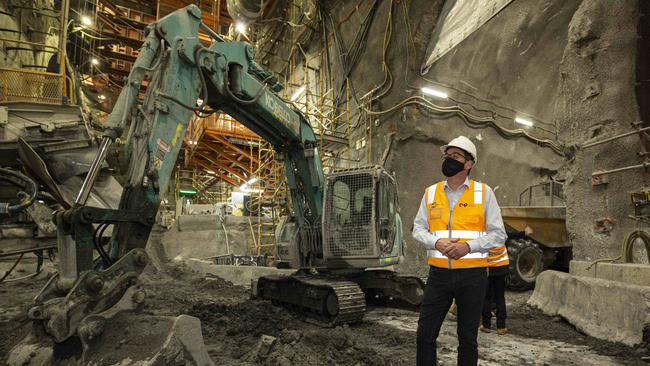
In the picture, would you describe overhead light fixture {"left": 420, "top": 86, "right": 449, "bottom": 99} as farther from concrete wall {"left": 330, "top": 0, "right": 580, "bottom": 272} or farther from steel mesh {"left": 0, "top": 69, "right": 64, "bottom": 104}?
steel mesh {"left": 0, "top": 69, "right": 64, "bottom": 104}

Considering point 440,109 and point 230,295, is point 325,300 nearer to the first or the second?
point 230,295

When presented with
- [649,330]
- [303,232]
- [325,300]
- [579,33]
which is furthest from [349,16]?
[649,330]

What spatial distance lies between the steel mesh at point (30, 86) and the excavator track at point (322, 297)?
23.6 feet

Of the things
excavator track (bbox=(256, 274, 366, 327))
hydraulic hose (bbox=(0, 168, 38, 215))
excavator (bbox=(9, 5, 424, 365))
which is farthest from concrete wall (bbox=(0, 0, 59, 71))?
excavator track (bbox=(256, 274, 366, 327))

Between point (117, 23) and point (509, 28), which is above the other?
point (117, 23)

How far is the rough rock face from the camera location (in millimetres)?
5312

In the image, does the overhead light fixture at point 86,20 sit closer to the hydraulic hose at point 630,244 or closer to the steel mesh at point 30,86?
the steel mesh at point 30,86

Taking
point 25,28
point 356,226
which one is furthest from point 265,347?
point 25,28

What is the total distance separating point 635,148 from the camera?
17.2 ft

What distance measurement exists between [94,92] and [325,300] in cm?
2698

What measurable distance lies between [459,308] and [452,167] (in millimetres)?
1053

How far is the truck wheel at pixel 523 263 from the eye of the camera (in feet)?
26.0

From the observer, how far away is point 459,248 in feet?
8.84

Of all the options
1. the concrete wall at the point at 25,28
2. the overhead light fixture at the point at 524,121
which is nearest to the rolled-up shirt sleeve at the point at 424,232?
the overhead light fixture at the point at 524,121
